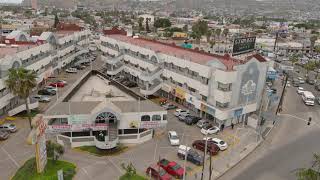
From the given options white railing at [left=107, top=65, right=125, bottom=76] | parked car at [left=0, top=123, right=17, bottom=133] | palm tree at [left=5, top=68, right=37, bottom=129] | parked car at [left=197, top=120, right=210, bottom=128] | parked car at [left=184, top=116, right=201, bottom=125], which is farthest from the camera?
white railing at [left=107, top=65, right=125, bottom=76]

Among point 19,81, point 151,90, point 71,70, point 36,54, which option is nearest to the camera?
point 19,81

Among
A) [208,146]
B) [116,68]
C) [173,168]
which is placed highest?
[116,68]

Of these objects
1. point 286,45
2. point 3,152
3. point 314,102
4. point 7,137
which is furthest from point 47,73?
point 286,45

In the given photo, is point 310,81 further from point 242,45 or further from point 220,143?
point 220,143

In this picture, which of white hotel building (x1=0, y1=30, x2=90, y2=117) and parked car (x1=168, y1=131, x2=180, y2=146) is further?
white hotel building (x1=0, y1=30, x2=90, y2=117)

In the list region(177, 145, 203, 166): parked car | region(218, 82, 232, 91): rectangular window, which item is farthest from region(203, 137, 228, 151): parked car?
region(218, 82, 232, 91): rectangular window

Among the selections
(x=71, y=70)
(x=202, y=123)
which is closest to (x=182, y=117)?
(x=202, y=123)

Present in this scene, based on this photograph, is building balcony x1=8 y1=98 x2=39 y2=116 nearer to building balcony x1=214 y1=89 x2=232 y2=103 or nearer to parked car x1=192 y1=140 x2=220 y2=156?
parked car x1=192 y1=140 x2=220 y2=156
